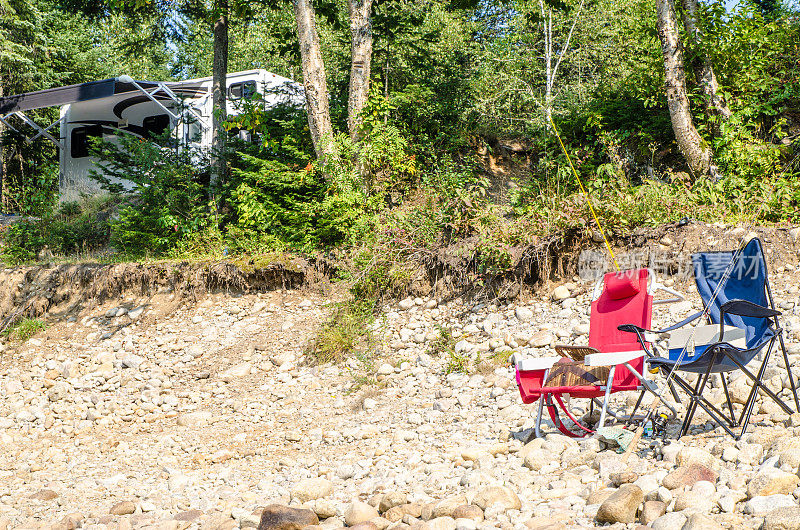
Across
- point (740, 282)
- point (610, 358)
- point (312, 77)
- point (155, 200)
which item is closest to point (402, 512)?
point (610, 358)

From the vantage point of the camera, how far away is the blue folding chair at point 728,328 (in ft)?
13.0

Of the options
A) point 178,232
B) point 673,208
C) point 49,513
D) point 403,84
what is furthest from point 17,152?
point 673,208

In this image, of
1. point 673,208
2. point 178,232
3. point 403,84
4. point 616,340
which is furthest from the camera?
point 403,84

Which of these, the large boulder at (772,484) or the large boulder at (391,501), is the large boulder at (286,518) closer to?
the large boulder at (391,501)

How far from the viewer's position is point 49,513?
17.1 ft

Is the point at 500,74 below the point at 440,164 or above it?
above

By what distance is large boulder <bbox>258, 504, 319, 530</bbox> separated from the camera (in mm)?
3855

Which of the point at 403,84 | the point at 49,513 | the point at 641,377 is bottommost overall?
the point at 49,513

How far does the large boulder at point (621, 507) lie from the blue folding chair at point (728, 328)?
1018mm

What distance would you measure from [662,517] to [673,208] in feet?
18.6

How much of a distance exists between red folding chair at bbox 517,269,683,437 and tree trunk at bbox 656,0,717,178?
15.6 ft

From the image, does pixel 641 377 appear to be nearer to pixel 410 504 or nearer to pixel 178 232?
pixel 410 504

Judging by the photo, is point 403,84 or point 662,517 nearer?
point 662,517

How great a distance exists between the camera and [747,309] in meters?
3.97
